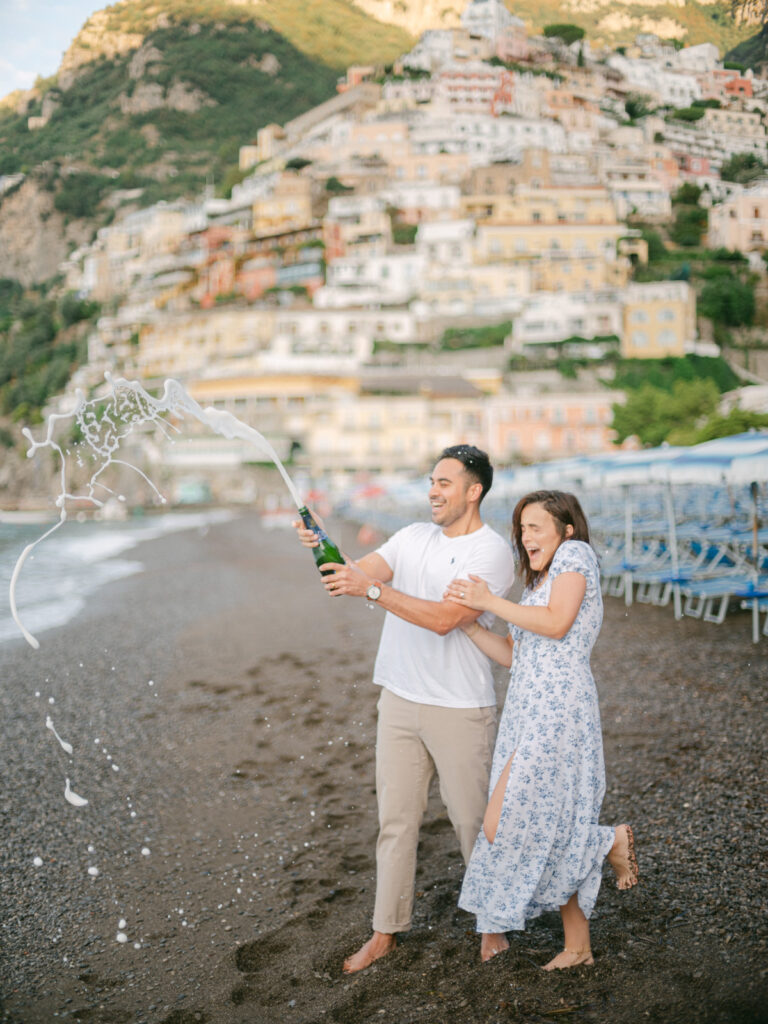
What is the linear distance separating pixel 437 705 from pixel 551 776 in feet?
1.35

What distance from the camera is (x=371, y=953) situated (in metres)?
2.73

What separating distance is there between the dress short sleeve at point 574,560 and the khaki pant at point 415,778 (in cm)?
53

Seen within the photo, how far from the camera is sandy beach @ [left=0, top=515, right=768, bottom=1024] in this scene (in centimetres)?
255

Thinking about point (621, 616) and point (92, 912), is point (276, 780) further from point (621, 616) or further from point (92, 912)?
point (621, 616)

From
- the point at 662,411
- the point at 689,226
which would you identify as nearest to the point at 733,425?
the point at 662,411

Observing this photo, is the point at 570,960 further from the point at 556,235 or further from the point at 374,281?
the point at 556,235

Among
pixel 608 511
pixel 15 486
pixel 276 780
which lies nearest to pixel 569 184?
pixel 15 486

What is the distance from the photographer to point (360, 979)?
266 centimetres

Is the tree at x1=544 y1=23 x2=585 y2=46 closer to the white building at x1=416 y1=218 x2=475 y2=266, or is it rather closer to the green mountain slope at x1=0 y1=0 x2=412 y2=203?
the white building at x1=416 y1=218 x2=475 y2=266

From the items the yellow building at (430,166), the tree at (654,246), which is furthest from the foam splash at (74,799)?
the yellow building at (430,166)

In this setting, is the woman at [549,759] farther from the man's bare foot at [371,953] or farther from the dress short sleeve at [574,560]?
the man's bare foot at [371,953]

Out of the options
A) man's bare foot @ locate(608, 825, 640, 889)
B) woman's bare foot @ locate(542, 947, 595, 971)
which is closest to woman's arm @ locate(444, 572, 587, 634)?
man's bare foot @ locate(608, 825, 640, 889)

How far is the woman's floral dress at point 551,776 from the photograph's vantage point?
7.84 feet

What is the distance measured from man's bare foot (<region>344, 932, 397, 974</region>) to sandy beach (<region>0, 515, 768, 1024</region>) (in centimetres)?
4
